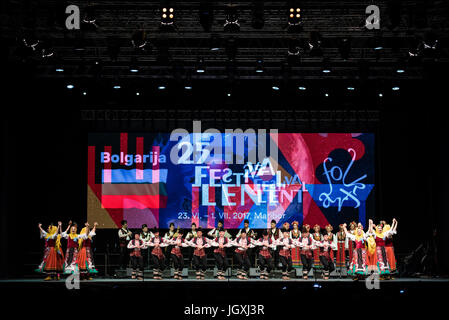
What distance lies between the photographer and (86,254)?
53.9ft

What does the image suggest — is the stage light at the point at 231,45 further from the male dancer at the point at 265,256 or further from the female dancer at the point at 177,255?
the female dancer at the point at 177,255

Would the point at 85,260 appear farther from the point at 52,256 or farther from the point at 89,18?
the point at 89,18

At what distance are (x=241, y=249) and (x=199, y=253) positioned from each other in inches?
41.4

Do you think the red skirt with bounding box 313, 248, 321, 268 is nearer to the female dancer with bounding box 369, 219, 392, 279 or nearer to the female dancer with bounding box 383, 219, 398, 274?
the female dancer with bounding box 369, 219, 392, 279

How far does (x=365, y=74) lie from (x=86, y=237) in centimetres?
790

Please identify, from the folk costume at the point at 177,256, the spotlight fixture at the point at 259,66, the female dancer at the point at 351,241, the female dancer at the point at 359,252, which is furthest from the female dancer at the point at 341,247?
the spotlight fixture at the point at 259,66

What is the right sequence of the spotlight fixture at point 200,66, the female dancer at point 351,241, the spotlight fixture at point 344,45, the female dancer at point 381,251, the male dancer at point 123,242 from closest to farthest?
the spotlight fixture at point 344,45, the spotlight fixture at point 200,66, the female dancer at point 381,251, the female dancer at point 351,241, the male dancer at point 123,242

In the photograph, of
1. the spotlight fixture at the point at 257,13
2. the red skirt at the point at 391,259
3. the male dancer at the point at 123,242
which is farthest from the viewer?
the male dancer at the point at 123,242

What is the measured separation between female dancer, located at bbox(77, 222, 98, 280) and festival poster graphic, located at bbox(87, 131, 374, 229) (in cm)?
208

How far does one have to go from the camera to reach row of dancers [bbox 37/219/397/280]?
1622 centimetres

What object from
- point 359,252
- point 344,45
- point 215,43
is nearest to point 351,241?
point 359,252

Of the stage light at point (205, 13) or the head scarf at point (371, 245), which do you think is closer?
the stage light at point (205, 13)

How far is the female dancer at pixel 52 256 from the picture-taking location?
16344 millimetres

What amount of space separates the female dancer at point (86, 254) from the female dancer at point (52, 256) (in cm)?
54
